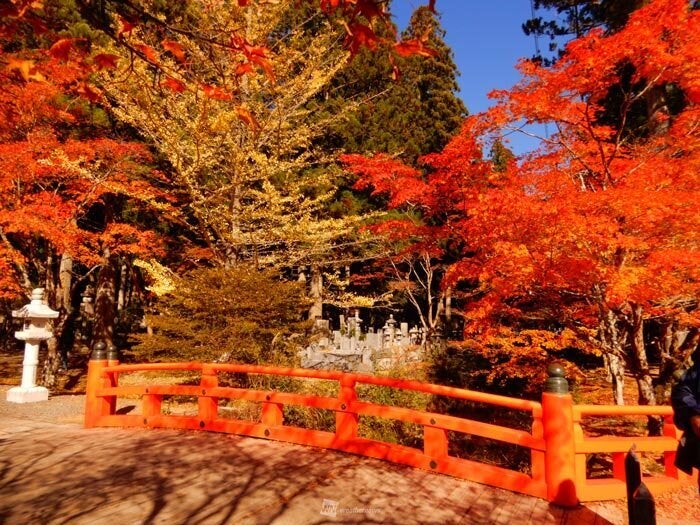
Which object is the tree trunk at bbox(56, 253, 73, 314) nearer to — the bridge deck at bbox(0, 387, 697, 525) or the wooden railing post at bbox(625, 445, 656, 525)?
the bridge deck at bbox(0, 387, 697, 525)

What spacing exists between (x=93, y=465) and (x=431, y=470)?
3704 millimetres

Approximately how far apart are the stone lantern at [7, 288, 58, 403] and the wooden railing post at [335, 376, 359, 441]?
7.57 metres

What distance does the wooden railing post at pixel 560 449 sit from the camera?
3936 mm

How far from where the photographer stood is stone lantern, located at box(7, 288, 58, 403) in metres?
9.22

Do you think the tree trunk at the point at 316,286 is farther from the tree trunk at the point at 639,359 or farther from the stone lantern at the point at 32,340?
the tree trunk at the point at 639,359

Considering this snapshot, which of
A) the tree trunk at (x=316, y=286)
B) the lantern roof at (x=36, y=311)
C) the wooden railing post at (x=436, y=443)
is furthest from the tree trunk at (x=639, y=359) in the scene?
the tree trunk at (x=316, y=286)

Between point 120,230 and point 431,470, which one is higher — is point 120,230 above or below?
above

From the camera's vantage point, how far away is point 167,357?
9.37 meters

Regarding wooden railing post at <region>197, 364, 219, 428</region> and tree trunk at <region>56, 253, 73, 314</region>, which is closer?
wooden railing post at <region>197, 364, 219, 428</region>

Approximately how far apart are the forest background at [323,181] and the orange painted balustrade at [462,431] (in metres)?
2.36

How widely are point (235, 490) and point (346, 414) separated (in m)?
1.61

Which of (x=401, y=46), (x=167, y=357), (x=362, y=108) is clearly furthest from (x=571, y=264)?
(x=362, y=108)

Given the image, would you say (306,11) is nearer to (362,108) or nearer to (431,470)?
(362,108)

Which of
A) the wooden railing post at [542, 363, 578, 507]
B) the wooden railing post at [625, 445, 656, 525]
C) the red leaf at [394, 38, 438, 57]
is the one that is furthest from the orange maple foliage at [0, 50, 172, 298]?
the wooden railing post at [625, 445, 656, 525]
